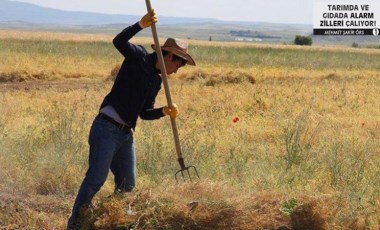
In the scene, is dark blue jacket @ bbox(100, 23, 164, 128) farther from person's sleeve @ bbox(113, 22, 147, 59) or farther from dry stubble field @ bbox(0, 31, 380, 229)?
dry stubble field @ bbox(0, 31, 380, 229)

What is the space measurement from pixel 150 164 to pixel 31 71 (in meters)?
13.2

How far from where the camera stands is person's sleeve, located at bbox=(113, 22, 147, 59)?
3883 mm

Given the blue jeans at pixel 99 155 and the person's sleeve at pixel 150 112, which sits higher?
the person's sleeve at pixel 150 112

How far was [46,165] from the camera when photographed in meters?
5.64

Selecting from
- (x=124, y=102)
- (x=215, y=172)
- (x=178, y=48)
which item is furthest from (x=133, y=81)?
(x=215, y=172)

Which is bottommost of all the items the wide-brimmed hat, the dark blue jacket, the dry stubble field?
the dry stubble field

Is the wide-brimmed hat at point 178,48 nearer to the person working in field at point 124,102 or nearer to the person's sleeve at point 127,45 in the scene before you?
the person working in field at point 124,102

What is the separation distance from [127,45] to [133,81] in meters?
0.26

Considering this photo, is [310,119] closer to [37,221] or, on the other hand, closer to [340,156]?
[340,156]

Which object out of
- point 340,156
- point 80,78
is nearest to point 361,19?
point 80,78

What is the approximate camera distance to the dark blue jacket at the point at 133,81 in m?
3.97

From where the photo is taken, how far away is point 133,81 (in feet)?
13.1

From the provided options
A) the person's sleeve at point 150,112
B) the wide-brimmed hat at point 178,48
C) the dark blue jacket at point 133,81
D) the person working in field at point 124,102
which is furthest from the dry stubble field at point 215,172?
the wide-brimmed hat at point 178,48

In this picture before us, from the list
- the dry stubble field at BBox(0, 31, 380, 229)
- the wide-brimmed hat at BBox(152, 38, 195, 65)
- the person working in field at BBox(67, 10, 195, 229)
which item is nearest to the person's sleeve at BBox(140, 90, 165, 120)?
the person working in field at BBox(67, 10, 195, 229)
